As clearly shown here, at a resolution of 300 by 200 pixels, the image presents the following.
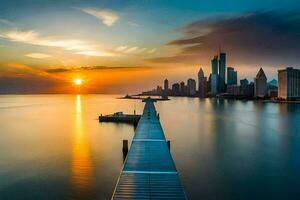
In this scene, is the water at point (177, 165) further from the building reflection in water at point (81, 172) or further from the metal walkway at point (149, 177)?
the metal walkway at point (149, 177)

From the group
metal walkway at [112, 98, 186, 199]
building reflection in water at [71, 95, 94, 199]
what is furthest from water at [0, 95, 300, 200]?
metal walkway at [112, 98, 186, 199]

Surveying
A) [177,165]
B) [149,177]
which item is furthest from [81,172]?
[149,177]

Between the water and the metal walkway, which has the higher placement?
the metal walkway

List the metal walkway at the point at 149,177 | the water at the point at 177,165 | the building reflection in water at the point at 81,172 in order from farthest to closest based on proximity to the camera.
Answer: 1. the water at the point at 177,165
2. the building reflection in water at the point at 81,172
3. the metal walkway at the point at 149,177

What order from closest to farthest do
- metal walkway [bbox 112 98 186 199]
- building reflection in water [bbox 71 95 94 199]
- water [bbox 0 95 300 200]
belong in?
metal walkway [bbox 112 98 186 199] → building reflection in water [bbox 71 95 94 199] → water [bbox 0 95 300 200]

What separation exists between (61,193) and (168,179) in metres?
13.1

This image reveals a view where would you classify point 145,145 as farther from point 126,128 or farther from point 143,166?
point 126,128

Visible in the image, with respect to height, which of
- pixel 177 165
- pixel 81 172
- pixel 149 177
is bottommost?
pixel 81 172

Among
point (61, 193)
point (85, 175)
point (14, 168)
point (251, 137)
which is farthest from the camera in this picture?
point (251, 137)

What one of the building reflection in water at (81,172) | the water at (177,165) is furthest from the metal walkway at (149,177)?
the building reflection in water at (81,172)

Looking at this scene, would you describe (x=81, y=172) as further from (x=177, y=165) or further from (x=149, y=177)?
(x=149, y=177)

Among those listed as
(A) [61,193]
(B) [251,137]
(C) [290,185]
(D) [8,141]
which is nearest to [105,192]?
(A) [61,193]

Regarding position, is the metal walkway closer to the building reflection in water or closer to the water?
the water

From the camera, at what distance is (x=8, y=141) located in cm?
6184
